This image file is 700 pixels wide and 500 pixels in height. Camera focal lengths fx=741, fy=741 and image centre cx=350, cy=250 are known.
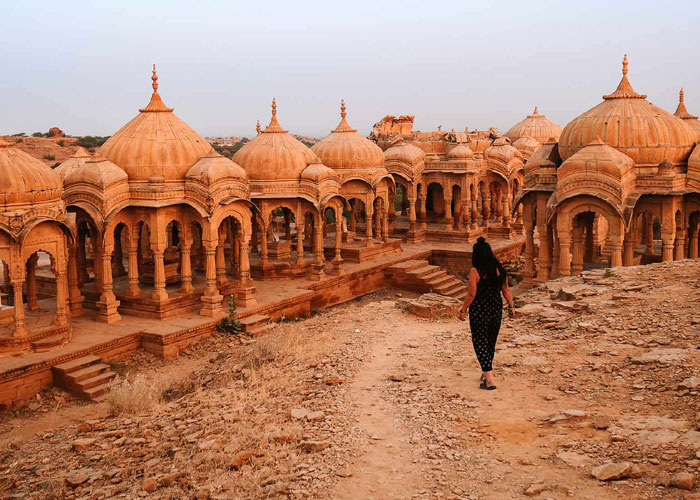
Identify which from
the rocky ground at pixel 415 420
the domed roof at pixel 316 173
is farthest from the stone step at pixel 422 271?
the rocky ground at pixel 415 420

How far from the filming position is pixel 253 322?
1638 cm

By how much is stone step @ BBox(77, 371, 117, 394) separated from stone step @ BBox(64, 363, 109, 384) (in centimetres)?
7

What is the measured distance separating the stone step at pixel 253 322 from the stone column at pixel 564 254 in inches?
292

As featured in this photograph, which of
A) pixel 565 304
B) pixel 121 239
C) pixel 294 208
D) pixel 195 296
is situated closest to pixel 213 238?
pixel 195 296

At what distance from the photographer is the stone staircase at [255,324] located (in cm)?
1622

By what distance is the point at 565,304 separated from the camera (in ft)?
40.5

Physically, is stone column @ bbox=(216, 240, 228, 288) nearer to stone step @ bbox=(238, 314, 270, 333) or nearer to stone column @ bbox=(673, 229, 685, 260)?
stone step @ bbox=(238, 314, 270, 333)

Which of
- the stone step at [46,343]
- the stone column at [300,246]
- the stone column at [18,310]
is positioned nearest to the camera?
the stone column at [18,310]

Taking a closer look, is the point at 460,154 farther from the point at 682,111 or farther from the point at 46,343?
the point at 46,343

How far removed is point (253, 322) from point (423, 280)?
7.39 metres

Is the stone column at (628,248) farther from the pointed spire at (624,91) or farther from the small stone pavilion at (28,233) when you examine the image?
the small stone pavilion at (28,233)

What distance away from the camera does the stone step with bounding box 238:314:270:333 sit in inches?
639

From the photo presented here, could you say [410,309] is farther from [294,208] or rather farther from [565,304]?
[294,208]

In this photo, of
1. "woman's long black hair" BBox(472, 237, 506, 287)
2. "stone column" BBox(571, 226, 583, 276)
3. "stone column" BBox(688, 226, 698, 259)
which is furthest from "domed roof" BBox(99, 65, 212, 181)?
"stone column" BBox(688, 226, 698, 259)
